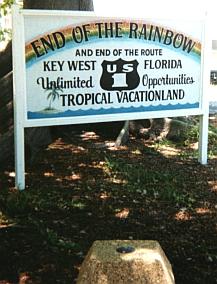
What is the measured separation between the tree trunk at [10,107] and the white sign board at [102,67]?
1162 millimetres

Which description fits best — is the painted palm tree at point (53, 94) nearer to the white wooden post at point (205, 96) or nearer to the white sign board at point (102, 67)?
the white sign board at point (102, 67)

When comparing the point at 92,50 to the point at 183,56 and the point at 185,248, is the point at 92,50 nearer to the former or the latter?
the point at 183,56

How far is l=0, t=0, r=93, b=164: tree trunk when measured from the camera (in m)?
7.30

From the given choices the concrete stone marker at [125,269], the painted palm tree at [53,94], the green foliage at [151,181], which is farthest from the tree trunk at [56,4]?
the concrete stone marker at [125,269]

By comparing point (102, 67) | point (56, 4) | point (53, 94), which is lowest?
point (53, 94)

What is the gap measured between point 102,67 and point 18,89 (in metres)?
1.13

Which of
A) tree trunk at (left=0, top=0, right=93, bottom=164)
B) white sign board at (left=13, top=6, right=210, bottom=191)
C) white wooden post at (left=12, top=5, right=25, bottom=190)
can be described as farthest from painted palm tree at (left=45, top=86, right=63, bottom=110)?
tree trunk at (left=0, top=0, right=93, bottom=164)

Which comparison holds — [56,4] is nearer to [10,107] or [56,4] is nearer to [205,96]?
[10,107]

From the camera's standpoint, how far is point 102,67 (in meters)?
6.71

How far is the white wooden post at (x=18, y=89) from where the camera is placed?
600 centimetres

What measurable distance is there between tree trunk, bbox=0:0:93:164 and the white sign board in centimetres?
116

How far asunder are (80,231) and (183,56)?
325 cm

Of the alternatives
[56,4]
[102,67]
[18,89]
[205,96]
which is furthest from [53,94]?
[56,4]

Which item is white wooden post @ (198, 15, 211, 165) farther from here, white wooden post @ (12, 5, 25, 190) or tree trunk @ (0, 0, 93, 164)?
white wooden post @ (12, 5, 25, 190)
